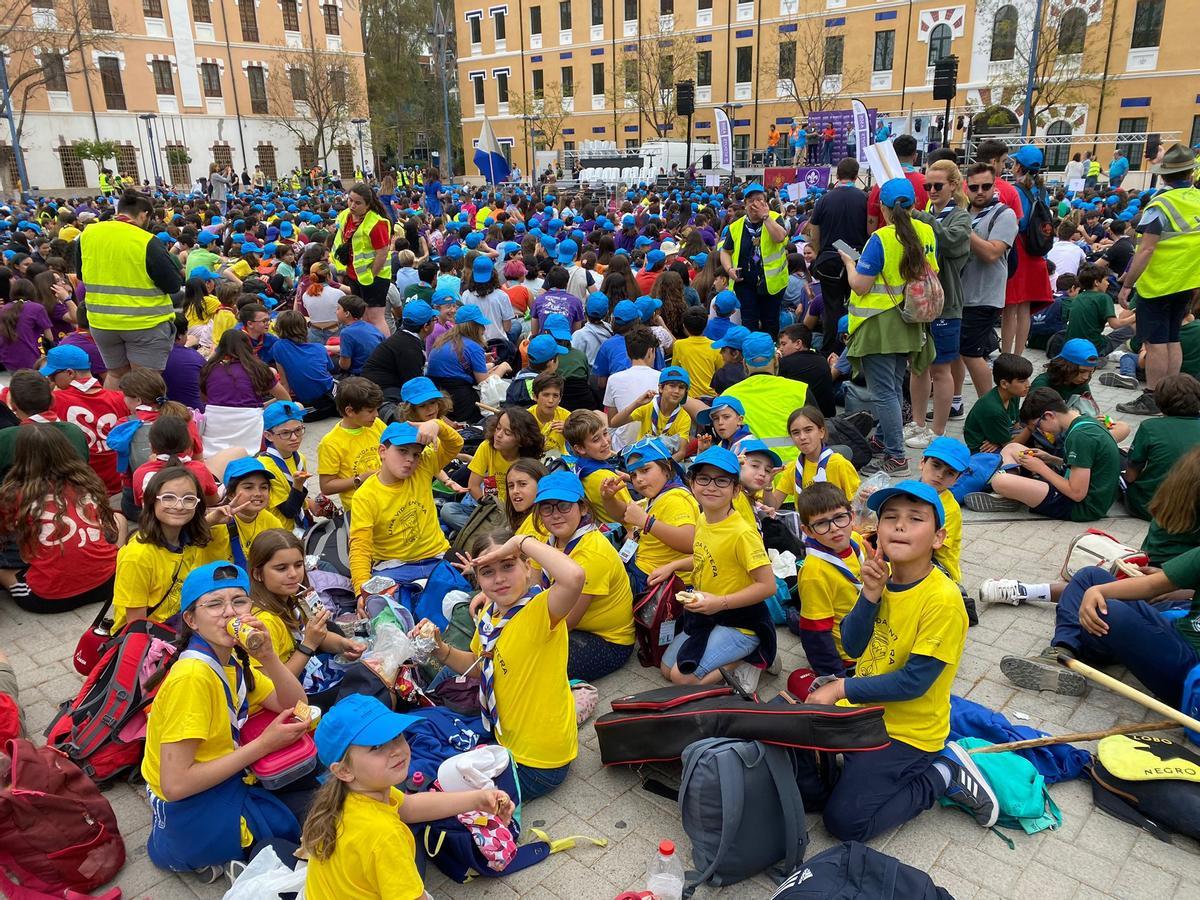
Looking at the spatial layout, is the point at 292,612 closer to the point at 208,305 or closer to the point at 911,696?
the point at 911,696

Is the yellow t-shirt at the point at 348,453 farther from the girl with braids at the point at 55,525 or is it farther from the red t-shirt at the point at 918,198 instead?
the red t-shirt at the point at 918,198

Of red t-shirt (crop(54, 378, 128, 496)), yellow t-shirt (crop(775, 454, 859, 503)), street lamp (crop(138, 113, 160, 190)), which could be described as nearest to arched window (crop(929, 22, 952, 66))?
street lamp (crop(138, 113, 160, 190))

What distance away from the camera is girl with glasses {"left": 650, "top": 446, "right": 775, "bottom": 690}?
12.8ft

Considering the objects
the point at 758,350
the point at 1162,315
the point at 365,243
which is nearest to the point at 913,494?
the point at 758,350

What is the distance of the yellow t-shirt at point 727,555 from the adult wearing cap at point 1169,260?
525 centimetres

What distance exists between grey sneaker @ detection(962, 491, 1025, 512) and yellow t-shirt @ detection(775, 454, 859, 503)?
179 cm

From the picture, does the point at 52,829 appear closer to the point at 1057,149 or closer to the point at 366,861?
the point at 366,861

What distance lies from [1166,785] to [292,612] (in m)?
3.71

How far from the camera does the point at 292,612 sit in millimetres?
3754

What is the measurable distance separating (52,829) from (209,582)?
3.61 ft

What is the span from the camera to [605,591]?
4.09 meters

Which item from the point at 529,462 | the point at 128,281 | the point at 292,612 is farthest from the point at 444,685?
the point at 128,281

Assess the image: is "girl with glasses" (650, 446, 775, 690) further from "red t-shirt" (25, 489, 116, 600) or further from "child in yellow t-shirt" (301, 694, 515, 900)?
"red t-shirt" (25, 489, 116, 600)

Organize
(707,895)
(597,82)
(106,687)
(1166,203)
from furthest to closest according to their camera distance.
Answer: (597,82) → (1166,203) → (106,687) → (707,895)
